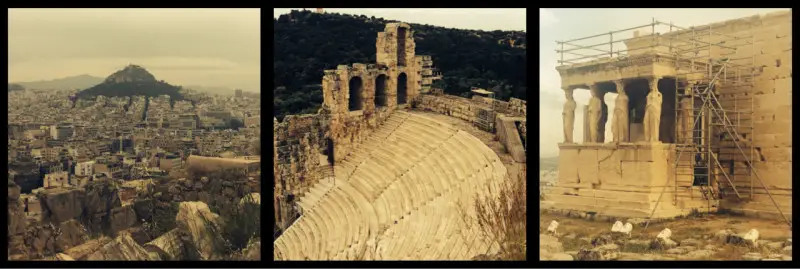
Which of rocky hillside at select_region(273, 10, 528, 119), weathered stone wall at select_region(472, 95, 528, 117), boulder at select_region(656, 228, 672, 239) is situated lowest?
boulder at select_region(656, 228, 672, 239)

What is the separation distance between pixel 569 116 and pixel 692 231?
2388 mm

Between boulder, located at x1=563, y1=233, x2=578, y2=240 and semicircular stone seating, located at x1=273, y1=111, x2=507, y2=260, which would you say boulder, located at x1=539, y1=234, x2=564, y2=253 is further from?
semicircular stone seating, located at x1=273, y1=111, x2=507, y2=260

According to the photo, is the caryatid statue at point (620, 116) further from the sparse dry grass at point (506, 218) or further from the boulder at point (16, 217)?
the boulder at point (16, 217)

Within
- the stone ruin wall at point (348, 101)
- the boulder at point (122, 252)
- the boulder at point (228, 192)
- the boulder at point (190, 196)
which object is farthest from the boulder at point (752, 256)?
the boulder at point (122, 252)

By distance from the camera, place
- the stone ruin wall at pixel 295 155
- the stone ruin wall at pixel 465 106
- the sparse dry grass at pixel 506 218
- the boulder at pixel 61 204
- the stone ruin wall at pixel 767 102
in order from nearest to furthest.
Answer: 1. the sparse dry grass at pixel 506 218
2. the boulder at pixel 61 204
3. the stone ruin wall at pixel 767 102
4. the stone ruin wall at pixel 465 106
5. the stone ruin wall at pixel 295 155

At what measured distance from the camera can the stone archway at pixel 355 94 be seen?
12.7 metres

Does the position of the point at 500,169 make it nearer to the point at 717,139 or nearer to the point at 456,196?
the point at 456,196

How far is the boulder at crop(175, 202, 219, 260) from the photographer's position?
11.5 metres

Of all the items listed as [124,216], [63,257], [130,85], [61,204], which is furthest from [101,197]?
[130,85]

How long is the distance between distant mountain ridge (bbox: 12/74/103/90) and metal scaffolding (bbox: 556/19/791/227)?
6729 millimetres

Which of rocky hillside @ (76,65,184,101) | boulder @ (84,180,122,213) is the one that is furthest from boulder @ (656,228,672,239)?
boulder @ (84,180,122,213)

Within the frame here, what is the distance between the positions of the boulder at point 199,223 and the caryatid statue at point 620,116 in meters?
6.04

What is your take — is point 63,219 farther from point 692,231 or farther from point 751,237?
point 751,237

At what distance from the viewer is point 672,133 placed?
11812 millimetres
